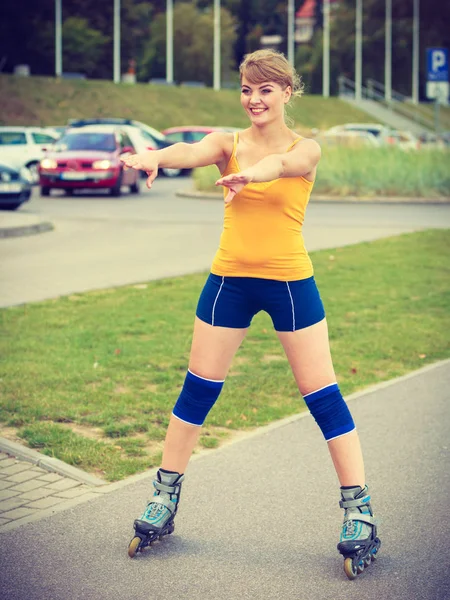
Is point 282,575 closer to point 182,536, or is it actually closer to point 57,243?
point 182,536

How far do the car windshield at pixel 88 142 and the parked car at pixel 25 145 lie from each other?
215 inches

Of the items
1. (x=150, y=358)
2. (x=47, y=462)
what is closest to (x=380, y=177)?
(x=150, y=358)

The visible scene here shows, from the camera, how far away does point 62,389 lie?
22.8 feet

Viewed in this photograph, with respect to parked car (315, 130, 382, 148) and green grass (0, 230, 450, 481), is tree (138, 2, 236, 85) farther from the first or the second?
green grass (0, 230, 450, 481)

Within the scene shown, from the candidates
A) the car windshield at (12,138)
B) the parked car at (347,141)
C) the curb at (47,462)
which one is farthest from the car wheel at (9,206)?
the curb at (47,462)

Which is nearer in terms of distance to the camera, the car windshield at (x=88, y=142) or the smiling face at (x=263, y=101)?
the smiling face at (x=263, y=101)

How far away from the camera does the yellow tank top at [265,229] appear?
4012mm

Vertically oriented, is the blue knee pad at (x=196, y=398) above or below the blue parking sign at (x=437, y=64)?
below

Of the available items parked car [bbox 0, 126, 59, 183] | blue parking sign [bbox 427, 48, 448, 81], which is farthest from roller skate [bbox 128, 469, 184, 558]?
blue parking sign [bbox 427, 48, 448, 81]

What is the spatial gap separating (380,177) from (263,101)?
2321 centimetres

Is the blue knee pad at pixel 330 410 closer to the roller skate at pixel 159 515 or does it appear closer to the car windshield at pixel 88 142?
the roller skate at pixel 159 515

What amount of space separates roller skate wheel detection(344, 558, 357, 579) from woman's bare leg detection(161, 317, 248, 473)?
2.49 feet

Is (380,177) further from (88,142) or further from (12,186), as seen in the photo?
(12,186)

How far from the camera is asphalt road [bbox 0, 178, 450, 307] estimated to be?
12438 millimetres
